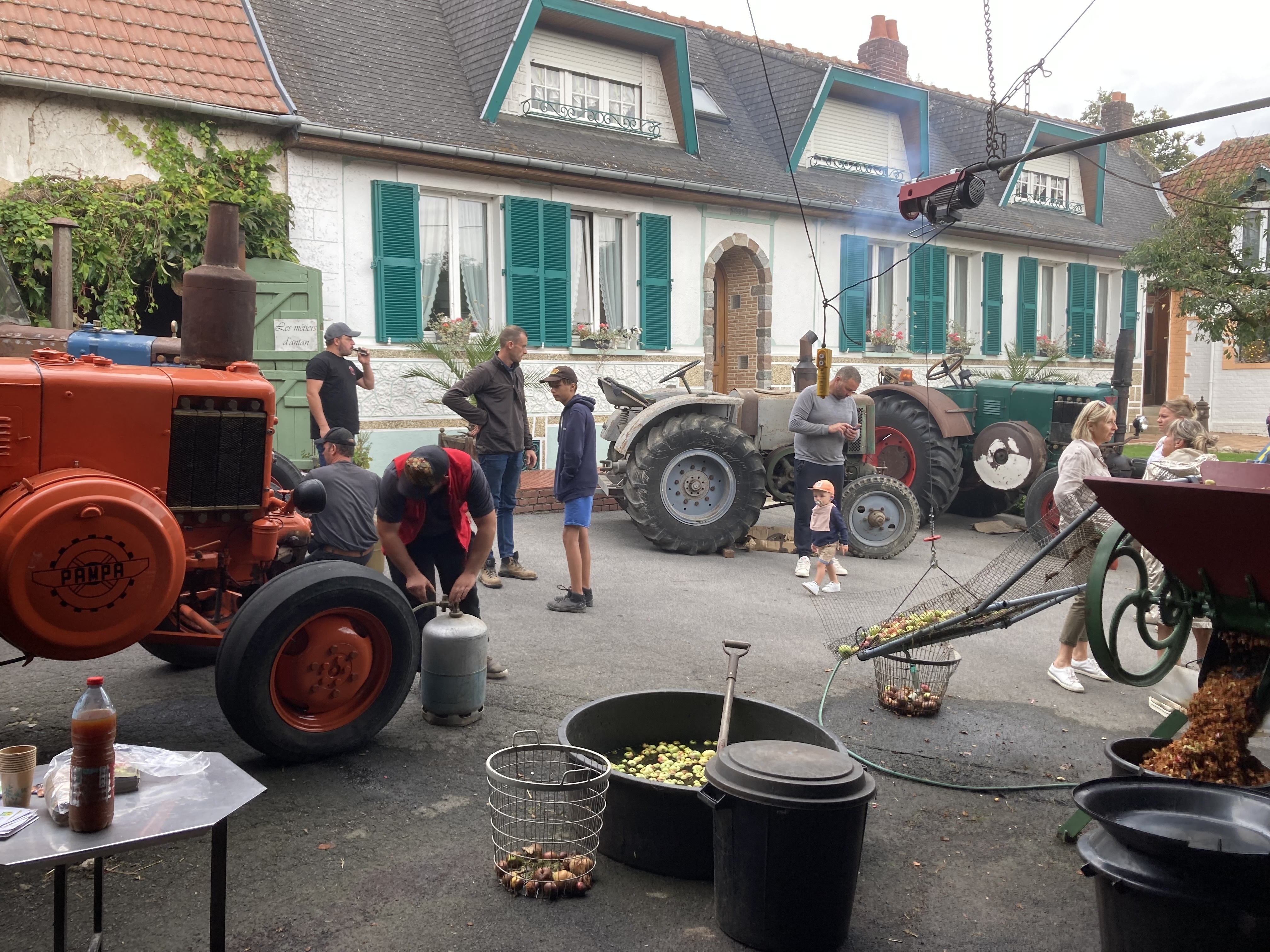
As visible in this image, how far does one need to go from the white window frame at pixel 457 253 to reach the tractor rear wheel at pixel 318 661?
28.1 feet

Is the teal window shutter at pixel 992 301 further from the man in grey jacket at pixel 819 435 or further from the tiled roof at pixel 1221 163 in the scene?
the man in grey jacket at pixel 819 435

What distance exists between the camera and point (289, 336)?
11.2m

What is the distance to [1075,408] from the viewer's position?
40.4 ft

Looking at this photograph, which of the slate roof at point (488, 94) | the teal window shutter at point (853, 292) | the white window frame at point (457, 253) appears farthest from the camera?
the teal window shutter at point (853, 292)

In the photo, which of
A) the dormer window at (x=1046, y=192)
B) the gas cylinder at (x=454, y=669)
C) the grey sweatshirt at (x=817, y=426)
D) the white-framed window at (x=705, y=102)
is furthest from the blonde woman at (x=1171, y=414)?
the dormer window at (x=1046, y=192)

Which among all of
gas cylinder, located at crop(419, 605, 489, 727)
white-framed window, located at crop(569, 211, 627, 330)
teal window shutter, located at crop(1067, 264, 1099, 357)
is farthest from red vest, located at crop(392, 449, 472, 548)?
teal window shutter, located at crop(1067, 264, 1099, 357)

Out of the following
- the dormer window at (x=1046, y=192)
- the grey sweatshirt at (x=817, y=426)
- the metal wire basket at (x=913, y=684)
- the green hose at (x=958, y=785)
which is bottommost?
the green hose at (x=958, y=785)

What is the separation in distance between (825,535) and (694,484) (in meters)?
1.73

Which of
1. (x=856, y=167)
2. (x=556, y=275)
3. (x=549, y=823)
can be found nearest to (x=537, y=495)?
(x=556, y=275)

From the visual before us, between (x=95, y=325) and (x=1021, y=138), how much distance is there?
19.5 m

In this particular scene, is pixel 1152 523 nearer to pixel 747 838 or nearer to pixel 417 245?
pixel 747 838

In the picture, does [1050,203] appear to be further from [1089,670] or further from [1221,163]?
[1089,670]

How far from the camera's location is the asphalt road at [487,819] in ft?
10.9

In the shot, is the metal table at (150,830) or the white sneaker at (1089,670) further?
the white sneaker at (1089,670)
